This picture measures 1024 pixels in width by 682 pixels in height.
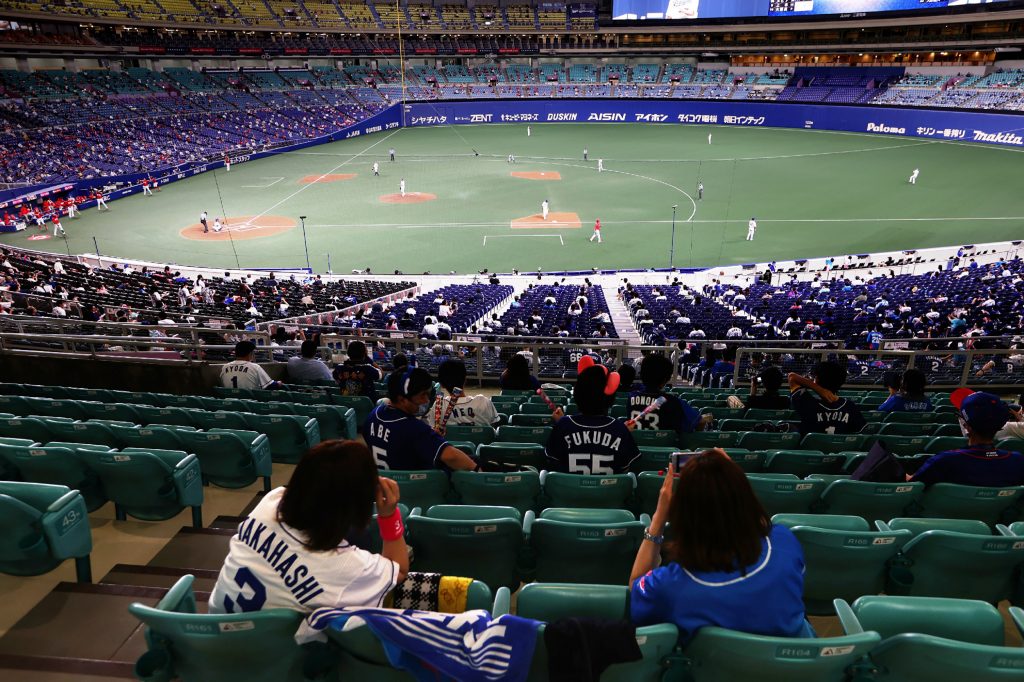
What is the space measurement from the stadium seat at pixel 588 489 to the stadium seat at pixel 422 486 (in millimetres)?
796

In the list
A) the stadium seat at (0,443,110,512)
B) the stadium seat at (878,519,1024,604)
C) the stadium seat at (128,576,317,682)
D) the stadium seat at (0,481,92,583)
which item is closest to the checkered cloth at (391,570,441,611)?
the stadium seat at (128,576,317,682)

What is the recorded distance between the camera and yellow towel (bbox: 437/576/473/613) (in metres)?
3.04

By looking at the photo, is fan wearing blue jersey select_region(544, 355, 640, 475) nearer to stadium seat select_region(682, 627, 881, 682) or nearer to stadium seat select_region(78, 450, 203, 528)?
stadium seat select_region(682, 627, 881, 682)

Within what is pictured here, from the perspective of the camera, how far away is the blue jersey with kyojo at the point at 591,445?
5.30 meters

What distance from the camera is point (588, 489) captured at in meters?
4.97

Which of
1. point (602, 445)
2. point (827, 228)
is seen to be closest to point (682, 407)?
point (602, 445)

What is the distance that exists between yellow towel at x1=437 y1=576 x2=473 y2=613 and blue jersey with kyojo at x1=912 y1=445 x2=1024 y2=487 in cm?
402

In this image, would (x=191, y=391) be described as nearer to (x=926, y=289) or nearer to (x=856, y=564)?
(x=856, y=564)

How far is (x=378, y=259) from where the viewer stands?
3117 cm

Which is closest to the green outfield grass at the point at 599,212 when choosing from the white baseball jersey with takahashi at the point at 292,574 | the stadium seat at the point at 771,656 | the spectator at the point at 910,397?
the spectator at the point at 910,397

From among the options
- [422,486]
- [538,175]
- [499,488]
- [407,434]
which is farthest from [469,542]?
[538,175]

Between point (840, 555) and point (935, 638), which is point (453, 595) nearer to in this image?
point (935, 638)

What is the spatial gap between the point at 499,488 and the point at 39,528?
303cm

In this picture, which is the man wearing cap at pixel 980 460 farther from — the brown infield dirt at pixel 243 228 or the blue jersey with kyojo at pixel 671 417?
the brown infield dirt at pixel 243 228
